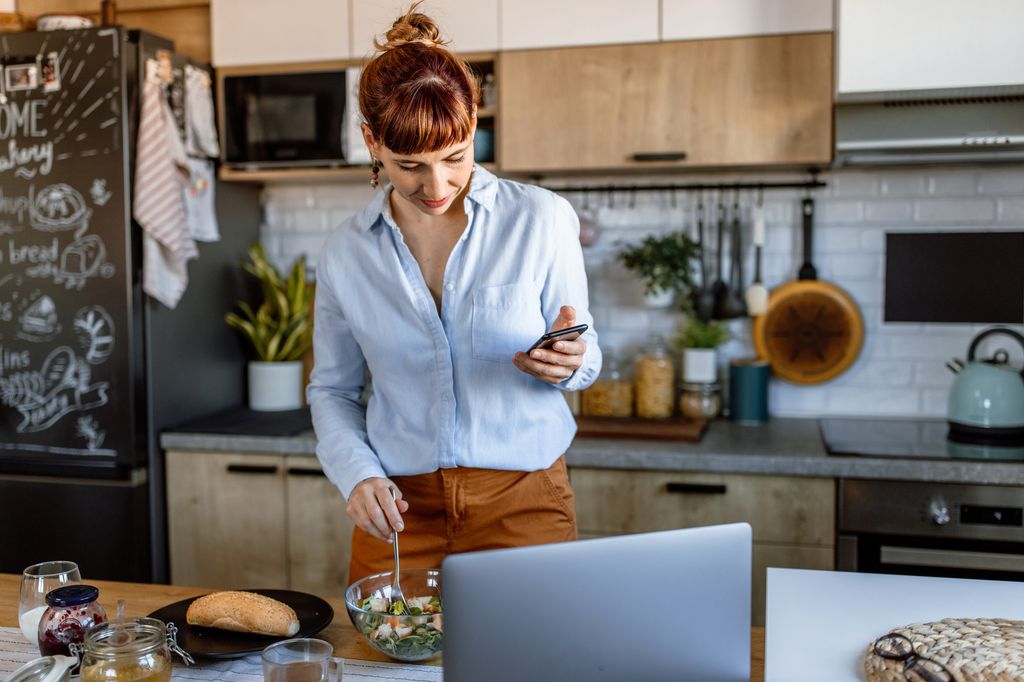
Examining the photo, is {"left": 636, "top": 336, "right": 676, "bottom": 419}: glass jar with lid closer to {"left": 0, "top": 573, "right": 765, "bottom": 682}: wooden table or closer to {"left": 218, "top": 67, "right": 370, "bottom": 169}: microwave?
{"left": 218, "top": 67, "right": 370, "bottom": 169}: microwave

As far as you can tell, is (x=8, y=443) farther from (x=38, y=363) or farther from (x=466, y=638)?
(x=466, y=638)

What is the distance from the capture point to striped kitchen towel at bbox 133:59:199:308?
9.39ft

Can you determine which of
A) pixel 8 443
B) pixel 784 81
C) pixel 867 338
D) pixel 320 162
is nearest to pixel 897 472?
pixel 867 338

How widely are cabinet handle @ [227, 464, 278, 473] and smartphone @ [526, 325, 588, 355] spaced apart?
5.24 feet

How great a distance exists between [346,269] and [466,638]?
101cm

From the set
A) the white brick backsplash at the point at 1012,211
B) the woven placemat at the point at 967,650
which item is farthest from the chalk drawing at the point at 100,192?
the white brick backsplash at the point at 1012,211

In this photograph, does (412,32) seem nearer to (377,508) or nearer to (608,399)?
(377,508)

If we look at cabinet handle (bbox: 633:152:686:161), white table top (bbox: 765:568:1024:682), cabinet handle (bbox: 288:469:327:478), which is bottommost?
cabinet handle (bbox: 288:469:327:478)

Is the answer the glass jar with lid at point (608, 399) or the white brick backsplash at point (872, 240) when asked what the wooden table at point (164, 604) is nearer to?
the glass jar with lid at point (608, 399)

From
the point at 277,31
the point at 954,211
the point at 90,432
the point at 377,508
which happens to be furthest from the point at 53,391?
the point at 954,211

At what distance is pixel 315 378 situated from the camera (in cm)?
189

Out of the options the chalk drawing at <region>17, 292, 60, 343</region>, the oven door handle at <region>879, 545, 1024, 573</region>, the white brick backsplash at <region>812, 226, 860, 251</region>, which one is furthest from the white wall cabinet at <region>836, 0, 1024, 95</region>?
→ the chalk drawing at <region>17, 292, 60, 343</region>

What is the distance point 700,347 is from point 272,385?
1.45 m

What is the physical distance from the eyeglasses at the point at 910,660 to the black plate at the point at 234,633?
768mm
